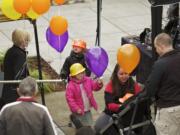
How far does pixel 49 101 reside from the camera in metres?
9.84

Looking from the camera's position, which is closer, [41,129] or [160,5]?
[41,129]

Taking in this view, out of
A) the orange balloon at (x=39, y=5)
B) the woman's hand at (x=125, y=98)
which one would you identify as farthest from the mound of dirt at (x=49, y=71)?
the woman's hand at (x=125, y=98)

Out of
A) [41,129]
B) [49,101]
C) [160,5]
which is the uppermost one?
[160,5]

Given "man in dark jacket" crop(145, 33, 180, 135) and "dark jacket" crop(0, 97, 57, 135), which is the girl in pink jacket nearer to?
"man in dark jacket" crop(145, 33, 180, 135)

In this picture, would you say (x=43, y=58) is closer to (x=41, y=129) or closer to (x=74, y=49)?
(x=74, y=49)

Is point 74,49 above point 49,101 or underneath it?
above

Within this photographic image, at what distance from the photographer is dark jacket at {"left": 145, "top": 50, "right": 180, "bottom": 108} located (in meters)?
7.01

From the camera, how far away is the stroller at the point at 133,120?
723 centimetres

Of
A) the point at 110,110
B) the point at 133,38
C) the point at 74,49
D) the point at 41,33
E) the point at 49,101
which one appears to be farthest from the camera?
the point at 41,33

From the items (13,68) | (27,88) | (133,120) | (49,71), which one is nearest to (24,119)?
(27,88)

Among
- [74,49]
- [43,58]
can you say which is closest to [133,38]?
[43,58]

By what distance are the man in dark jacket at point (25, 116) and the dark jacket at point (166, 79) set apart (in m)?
1.44

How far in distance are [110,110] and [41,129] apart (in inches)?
62.9

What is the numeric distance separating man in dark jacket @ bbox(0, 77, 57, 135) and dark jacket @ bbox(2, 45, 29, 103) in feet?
5.99
